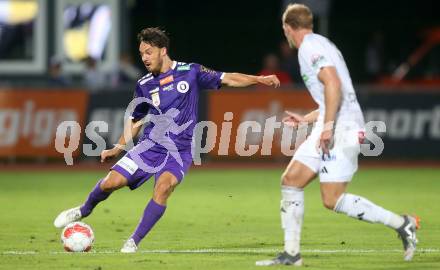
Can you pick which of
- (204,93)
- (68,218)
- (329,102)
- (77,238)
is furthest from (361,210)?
(204,93)

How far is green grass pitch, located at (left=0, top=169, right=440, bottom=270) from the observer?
9797 mm

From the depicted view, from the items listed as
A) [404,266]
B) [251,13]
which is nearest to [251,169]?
[404,266]

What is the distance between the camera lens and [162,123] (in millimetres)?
10664

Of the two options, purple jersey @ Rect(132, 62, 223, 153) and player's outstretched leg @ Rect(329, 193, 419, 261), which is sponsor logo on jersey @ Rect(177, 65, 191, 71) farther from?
player's outstretched leg @ Rect(329, 193, 419, 261)

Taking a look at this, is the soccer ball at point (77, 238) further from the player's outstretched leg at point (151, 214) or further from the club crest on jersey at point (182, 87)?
the club crest on jersey at point (182, 87)

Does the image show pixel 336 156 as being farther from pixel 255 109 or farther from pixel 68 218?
pixel 255 109

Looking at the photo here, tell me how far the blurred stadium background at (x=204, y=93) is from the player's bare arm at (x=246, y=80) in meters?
1.57

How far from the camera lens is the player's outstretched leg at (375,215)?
9.12 m

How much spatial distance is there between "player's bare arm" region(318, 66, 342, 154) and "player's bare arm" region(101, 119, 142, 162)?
2447 millimetres

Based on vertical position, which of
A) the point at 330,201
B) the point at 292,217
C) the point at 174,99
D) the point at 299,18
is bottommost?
the point at 292,217

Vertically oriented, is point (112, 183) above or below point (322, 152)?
below

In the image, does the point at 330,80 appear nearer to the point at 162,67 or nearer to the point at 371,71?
the point at 162,67

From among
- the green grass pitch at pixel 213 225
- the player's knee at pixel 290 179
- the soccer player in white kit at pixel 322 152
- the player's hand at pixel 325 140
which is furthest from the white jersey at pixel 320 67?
the green grass pitch at pixel 213 225

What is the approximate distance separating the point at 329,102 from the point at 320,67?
12.4 inches
